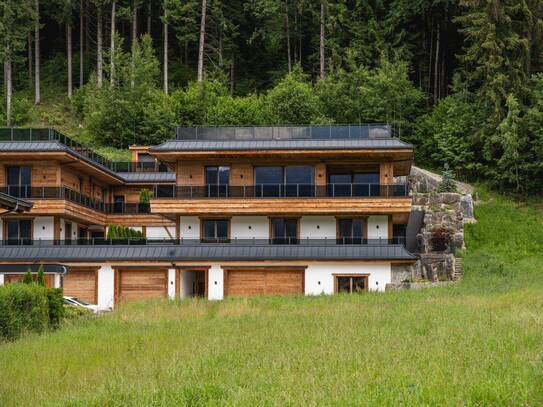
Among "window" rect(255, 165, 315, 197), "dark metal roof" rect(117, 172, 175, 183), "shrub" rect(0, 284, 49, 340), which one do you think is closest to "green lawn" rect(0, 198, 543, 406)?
"shrub" rect(0, 284, 49, 340)

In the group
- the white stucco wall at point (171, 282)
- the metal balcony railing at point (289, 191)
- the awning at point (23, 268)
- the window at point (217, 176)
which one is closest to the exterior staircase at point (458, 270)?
the metal balcony railing at point (289, 191)

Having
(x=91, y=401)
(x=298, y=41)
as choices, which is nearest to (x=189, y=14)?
(x=298, y=41)

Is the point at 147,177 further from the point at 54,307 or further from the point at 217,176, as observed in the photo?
the point at 54,307

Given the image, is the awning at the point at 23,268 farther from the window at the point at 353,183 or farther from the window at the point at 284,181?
the window at the point at 353,183

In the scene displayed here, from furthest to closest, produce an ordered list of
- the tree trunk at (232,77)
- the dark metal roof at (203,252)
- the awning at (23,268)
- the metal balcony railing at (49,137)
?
the tree trunk at (232,77)
the metal balcony railing at (49,137)
the dark metal roof at (203,252)
the awning at (23,268)

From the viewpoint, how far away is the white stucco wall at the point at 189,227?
147ft

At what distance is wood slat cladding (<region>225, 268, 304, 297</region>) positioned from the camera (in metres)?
41.2

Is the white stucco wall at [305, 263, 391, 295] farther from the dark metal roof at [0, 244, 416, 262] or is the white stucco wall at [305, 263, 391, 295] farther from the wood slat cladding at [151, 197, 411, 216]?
the wood slat cladding at [151, 197, 411, 216]

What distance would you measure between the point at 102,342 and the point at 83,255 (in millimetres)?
21362

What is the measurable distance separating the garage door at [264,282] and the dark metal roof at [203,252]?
42.1 inches

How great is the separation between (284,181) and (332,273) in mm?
6392

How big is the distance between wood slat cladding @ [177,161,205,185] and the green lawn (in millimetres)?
16100

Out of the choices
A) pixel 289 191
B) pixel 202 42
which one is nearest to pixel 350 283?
pixel 289 191

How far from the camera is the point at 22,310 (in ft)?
78.3
